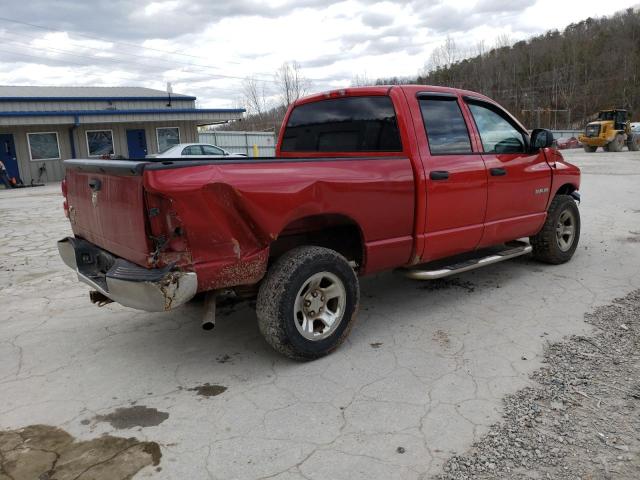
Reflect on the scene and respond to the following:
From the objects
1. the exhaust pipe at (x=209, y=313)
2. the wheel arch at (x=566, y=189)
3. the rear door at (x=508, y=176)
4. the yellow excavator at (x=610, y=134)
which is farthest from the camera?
the yellow excavator at (x=610, y=134)

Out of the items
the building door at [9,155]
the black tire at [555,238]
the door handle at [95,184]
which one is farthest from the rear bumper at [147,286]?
the building door at [9,155]

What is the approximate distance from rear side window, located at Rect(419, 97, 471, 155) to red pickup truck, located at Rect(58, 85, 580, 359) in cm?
1

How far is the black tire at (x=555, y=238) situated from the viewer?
19.0 feet

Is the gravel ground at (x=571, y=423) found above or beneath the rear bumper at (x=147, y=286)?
beneath

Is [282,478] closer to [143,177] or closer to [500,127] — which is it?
[143,177]

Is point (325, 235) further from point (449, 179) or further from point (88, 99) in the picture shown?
point (88, 99)

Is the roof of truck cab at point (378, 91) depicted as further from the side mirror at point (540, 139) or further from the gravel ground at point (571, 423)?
the gravel ground at point (571, 423)

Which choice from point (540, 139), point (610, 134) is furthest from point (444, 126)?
point (610, 134)

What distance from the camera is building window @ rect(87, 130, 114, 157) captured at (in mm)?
24594

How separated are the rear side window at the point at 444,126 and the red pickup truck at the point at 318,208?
0.04ft

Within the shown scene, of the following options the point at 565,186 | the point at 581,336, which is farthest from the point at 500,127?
the point at 581,336

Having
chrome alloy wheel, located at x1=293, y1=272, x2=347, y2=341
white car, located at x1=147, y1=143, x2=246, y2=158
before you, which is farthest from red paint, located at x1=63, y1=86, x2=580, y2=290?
white car, located at x1=147, y1=143, x2=246, y2=158

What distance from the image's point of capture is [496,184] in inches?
190

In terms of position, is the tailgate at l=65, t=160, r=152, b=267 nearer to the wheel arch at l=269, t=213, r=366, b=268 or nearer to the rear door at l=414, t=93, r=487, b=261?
the wheel arch at l=269, t=213, r=366, b=268
